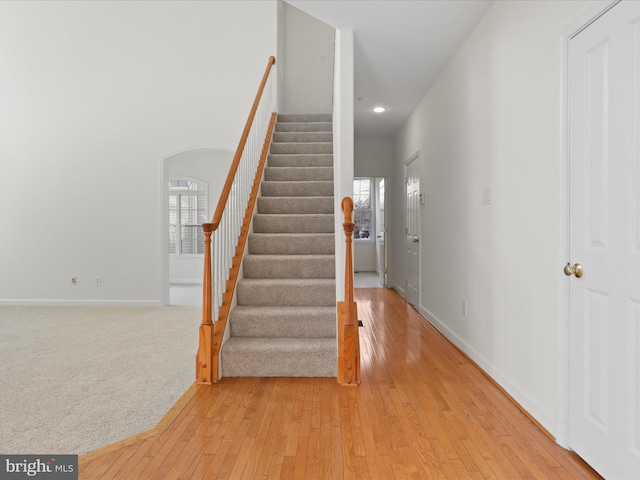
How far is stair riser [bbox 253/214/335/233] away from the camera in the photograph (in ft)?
13.7

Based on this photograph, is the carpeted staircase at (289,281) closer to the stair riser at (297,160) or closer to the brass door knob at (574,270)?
the stair riser at (297,160)

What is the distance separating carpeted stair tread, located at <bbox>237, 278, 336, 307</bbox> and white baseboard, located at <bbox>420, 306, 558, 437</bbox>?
1.20 metres

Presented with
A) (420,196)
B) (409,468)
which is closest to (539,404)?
(409,468)

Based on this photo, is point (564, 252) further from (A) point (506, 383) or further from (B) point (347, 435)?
(B) point (347, 435)

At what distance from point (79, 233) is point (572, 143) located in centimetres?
621

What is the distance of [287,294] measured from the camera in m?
3.37

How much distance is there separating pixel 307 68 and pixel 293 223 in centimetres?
394

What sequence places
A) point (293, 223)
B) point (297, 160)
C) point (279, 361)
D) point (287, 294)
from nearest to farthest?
1. point (279, 361)
2. point (287, 294)
3. point (293, 223)
4. point (297, 160)

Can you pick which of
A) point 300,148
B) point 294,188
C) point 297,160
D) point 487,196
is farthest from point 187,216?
point 487,196

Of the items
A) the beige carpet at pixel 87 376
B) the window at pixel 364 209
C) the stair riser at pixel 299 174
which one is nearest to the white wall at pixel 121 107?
the beige carpet at pixel 87 376

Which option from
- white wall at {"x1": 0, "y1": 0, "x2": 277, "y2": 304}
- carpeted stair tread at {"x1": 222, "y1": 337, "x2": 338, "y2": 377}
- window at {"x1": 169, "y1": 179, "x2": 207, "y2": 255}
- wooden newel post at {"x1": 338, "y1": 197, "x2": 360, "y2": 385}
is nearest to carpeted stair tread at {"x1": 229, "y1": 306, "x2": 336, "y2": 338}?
carpeted stair tread at {"x1": 222, "y1": 337, "x2": 338, "y2": 377}

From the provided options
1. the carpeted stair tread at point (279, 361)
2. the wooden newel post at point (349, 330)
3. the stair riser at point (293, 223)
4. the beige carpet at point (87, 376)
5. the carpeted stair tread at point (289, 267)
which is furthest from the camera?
the stair riser at point (293, 223)

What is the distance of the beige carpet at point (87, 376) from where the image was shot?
7.09ft

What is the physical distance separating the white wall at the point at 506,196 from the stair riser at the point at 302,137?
172 centimetres
